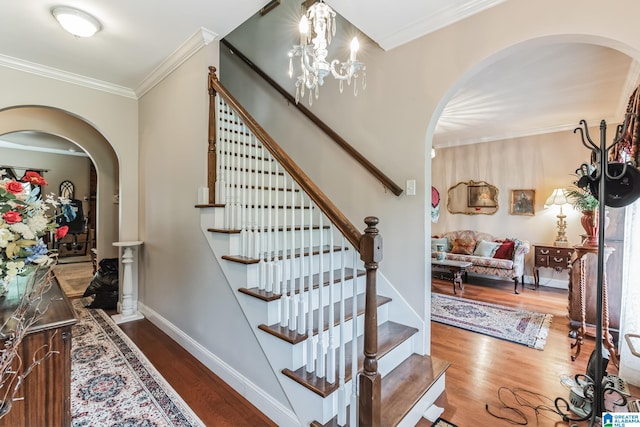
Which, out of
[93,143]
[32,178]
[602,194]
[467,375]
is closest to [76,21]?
[32,178]

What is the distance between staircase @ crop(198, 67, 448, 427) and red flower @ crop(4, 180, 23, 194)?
1.08m

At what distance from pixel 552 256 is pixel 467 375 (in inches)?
144

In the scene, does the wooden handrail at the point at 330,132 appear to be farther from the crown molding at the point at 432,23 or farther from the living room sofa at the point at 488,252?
the living room sofa at the point at 488,252

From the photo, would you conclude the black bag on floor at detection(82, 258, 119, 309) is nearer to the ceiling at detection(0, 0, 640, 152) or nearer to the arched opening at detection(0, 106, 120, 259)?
the arched opening at detection(0, 106, 120, 259)

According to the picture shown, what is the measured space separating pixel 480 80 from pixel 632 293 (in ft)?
7.92

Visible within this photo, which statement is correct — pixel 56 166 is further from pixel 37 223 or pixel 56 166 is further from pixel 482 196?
pixel 482 196

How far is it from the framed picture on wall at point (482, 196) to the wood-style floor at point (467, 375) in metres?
2.73

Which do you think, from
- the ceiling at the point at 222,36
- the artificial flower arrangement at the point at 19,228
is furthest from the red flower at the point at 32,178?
the ceiling at the point at 222,36

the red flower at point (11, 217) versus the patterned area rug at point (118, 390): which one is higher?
the red flower at point (11, 217)

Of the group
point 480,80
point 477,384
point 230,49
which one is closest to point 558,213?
point 480,80

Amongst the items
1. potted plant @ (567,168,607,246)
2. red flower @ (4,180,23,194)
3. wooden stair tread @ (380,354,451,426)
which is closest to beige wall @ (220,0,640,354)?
wooden stair tread @ (380,354,451,426)

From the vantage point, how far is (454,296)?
14.5 feet

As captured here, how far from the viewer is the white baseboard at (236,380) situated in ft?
5.73

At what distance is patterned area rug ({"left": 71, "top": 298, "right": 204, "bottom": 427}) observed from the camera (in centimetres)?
178
